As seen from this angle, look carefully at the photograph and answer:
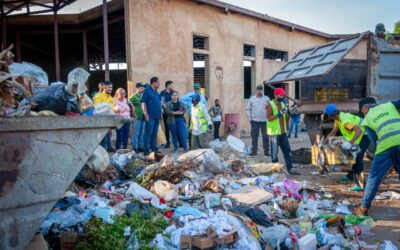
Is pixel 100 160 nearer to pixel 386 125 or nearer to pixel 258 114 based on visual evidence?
pixel 386 125

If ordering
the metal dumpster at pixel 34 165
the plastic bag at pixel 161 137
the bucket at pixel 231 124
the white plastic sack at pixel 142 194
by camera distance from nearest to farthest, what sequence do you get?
the metal dumpster at pixel 34 165 < the white plastic sack at pixel 142 194 < the plastic bag at pixel 161 137 < the bucket at pixel 231 124

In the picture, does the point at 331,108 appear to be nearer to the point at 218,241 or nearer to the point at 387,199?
the point at 387,199

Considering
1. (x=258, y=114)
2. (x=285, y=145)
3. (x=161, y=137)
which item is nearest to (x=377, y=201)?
(x=285, y=145)

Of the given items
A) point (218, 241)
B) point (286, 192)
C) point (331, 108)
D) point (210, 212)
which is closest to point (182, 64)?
point (331, 108)

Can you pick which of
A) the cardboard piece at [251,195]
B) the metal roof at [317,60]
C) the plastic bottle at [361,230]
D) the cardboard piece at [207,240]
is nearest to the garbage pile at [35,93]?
the cardboard piece at [207,240]

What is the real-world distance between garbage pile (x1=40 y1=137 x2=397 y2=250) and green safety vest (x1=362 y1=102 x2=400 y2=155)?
881 millimetres

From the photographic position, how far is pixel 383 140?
14.4 ft

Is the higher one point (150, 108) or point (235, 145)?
point (150, 108)

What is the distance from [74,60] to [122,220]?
14.9m

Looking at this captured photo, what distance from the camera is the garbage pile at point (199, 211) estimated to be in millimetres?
3346

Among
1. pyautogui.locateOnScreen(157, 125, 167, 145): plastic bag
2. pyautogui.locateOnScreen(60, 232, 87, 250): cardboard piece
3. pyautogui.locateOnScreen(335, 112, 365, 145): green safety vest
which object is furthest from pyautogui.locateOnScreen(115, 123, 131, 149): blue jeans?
pyautogui.locateOnScreen(60, 232, 87, 250): cardboard piece

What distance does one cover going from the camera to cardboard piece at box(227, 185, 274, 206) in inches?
192

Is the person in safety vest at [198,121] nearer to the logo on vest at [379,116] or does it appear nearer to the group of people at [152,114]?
the group of people at [152,114]

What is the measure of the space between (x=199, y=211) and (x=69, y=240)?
152 cm
